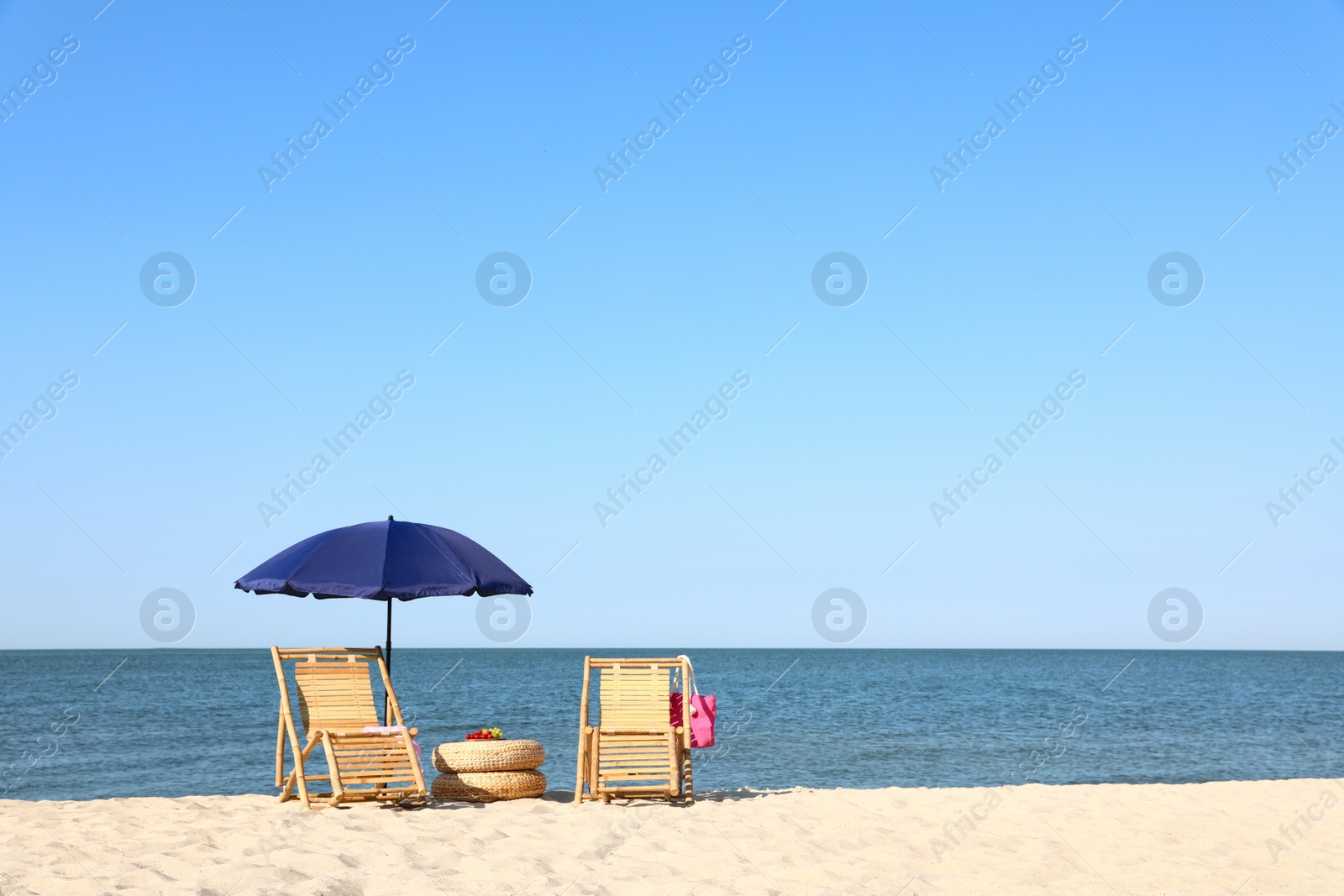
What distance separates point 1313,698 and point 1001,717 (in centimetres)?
1876

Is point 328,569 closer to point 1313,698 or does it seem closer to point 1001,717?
point 1001,717

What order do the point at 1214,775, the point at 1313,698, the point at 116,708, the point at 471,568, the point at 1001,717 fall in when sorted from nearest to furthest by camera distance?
1. the point at 471,568
2. the point at 1214,775
3. the point at 1001,717
4. the point at 116,708
5. the point at 1313,698

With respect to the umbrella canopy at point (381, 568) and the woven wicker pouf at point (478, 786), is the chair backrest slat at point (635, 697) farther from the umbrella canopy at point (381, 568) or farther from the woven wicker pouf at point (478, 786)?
the umbrella canopy at point (381, 568)

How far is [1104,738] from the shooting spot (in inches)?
850

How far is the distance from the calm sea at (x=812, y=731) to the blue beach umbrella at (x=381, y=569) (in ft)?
21.7

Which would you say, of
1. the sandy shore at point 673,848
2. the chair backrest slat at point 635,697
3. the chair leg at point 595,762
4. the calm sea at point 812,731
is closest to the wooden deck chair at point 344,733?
the sandy shore at point 673,848

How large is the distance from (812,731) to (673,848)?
16.5 meters

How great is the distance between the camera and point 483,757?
26.4ft

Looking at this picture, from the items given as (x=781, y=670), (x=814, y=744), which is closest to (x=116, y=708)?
(x=814, y=744)

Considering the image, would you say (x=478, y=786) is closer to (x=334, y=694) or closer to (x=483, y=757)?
(x=483, y=757)

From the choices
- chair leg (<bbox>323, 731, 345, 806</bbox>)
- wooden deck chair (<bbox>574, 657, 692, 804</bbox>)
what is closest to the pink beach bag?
wooden deck chair (<bbox>574, 657, 692, 804</bbox>)

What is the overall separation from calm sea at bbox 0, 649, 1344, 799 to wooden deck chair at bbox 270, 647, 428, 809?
252 inches

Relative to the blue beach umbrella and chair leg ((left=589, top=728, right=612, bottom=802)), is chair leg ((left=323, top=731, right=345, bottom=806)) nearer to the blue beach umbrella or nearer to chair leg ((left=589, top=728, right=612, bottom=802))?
the blue beach umbrella

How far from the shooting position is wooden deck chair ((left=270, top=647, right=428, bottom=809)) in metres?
7.48
